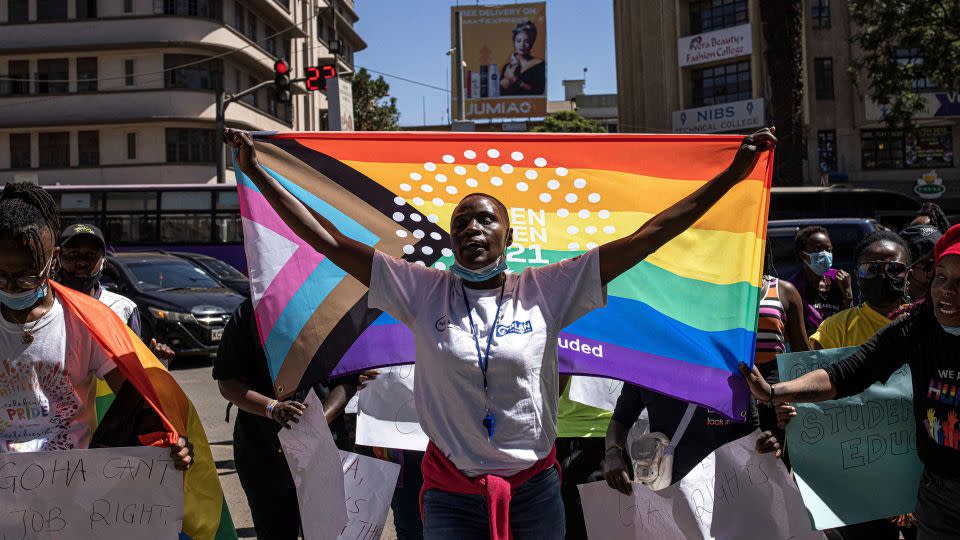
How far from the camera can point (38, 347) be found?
324 centimetres

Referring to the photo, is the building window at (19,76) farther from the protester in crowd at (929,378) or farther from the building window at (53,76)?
the protester in crowd at (929,378)

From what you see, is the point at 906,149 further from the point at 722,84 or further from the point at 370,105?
the point at 370,105

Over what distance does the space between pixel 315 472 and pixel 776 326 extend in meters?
2.53

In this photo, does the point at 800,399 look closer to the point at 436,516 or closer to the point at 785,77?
the point at 436,516

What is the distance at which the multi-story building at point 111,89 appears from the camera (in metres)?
41.0

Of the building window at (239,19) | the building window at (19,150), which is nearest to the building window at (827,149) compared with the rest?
the building window at (239,19)

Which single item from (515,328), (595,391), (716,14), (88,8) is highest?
(88,8)

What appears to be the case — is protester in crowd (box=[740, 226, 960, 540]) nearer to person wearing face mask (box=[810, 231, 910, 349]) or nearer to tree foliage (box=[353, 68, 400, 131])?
person wearing face mask (box=[810, 231, 910, 349])

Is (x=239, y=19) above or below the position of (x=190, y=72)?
above

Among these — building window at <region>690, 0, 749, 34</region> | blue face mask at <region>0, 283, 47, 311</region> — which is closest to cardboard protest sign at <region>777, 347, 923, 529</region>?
blue face mask at <region>0, 283, 47, 311</region>

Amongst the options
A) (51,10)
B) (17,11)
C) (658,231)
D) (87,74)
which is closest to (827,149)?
(87,74)

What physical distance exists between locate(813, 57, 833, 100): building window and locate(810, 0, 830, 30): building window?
4.40 feet

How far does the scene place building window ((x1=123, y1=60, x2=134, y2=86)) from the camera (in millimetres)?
41250

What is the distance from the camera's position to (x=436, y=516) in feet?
10.5
